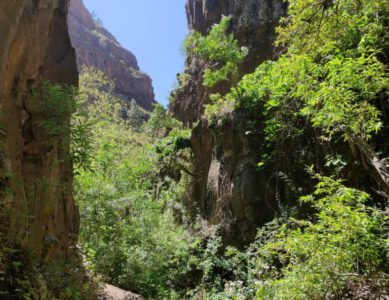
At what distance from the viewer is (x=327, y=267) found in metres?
4.59

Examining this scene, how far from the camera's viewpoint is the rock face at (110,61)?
168 ft

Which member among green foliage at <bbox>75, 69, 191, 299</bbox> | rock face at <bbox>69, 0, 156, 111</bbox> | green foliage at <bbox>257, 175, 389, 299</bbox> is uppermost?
rock face at <bbox>69, 0, 156, 111</bbox>

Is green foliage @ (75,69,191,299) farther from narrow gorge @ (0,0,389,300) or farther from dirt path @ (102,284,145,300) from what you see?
dirt path @ (102,284,145,300)

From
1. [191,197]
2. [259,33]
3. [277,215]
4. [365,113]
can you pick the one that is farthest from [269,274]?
[259,33]

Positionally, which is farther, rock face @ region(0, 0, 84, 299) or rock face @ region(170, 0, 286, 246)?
rock face @ region(170, 0, 286, 246)

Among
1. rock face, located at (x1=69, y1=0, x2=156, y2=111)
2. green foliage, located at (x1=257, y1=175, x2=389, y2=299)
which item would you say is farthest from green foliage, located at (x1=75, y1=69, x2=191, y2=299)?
rock face, located at (x1=69, y1=0, x2=156, y2=111)

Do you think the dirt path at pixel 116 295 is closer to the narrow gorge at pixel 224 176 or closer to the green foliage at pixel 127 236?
the narrow gorge at pixel 224 176

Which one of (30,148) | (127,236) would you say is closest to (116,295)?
(127,236)

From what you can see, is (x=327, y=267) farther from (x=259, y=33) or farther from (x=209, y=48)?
(x=259, y=33)

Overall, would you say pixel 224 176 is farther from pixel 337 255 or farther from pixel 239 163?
pixel 337 255

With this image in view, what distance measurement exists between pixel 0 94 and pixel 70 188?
2874mm

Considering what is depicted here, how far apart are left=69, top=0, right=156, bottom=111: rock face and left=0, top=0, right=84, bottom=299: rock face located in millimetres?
43253

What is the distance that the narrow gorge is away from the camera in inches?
180

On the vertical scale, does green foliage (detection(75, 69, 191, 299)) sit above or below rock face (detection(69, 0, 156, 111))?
below
